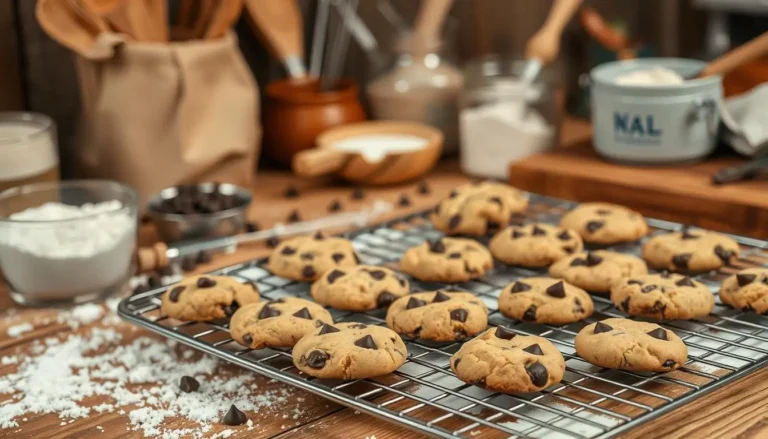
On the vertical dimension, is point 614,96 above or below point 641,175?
above

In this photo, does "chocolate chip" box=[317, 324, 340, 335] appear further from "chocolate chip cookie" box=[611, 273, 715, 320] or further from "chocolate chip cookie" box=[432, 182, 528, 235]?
"chocolate chip cookie" box=[432, 182, 528, 235]

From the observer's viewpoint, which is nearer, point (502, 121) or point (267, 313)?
point (267, 313)

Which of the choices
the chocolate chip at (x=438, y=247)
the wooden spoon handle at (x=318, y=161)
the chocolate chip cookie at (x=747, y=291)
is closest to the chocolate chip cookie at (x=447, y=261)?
the chocolate chip at (x=438, y=247)

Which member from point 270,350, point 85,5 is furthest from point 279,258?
point 85,5

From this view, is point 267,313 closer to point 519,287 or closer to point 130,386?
point 130,386

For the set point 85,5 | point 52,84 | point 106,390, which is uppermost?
point 85,5

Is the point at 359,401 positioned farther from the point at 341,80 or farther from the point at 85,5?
the point at 341,80

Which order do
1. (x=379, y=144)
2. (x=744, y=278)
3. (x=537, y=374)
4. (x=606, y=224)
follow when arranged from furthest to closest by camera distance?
1. (x=379, y=144)
2. (x=606, y=224)
3. (x=744, y=278)
4. (x=537, y=374)

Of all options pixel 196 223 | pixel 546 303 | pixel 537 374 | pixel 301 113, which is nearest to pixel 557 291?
pixel 546 303
